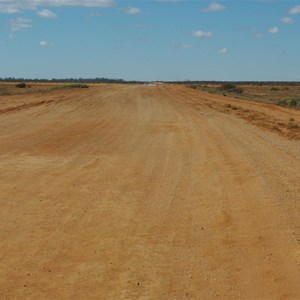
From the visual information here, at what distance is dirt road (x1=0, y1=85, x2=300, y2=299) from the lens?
19.2 feet

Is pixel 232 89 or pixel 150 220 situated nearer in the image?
pixel 150 220

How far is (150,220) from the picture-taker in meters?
8.14

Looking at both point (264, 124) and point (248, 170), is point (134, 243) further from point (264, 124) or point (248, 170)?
point (264, 124)

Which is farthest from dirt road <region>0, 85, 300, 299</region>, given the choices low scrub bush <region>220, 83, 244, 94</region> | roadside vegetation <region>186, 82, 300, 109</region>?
low scrub bush <region>220, 83, 244, 94</region>

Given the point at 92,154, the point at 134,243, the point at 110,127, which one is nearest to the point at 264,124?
the point at 110,127

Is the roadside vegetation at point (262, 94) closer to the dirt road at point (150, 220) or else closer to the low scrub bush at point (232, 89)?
the low scrub bush at point (232, 89)

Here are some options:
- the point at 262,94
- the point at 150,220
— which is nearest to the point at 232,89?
the point at 262,94

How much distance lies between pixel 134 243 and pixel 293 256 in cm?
195

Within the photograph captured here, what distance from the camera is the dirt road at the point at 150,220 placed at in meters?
5.85

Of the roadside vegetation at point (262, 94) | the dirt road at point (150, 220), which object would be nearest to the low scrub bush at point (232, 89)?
the roadside vegetation at point (262, 94)

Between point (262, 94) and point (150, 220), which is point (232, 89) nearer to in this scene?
point (262, 94)

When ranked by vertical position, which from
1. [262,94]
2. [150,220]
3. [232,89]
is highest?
[150,220]

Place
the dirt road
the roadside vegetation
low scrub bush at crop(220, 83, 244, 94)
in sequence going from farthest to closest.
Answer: low scrub bush at crop(220, 83, 244, 94)
the roadside vegetation
the dirt road

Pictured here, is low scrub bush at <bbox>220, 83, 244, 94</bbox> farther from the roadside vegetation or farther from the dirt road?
the dirt road
